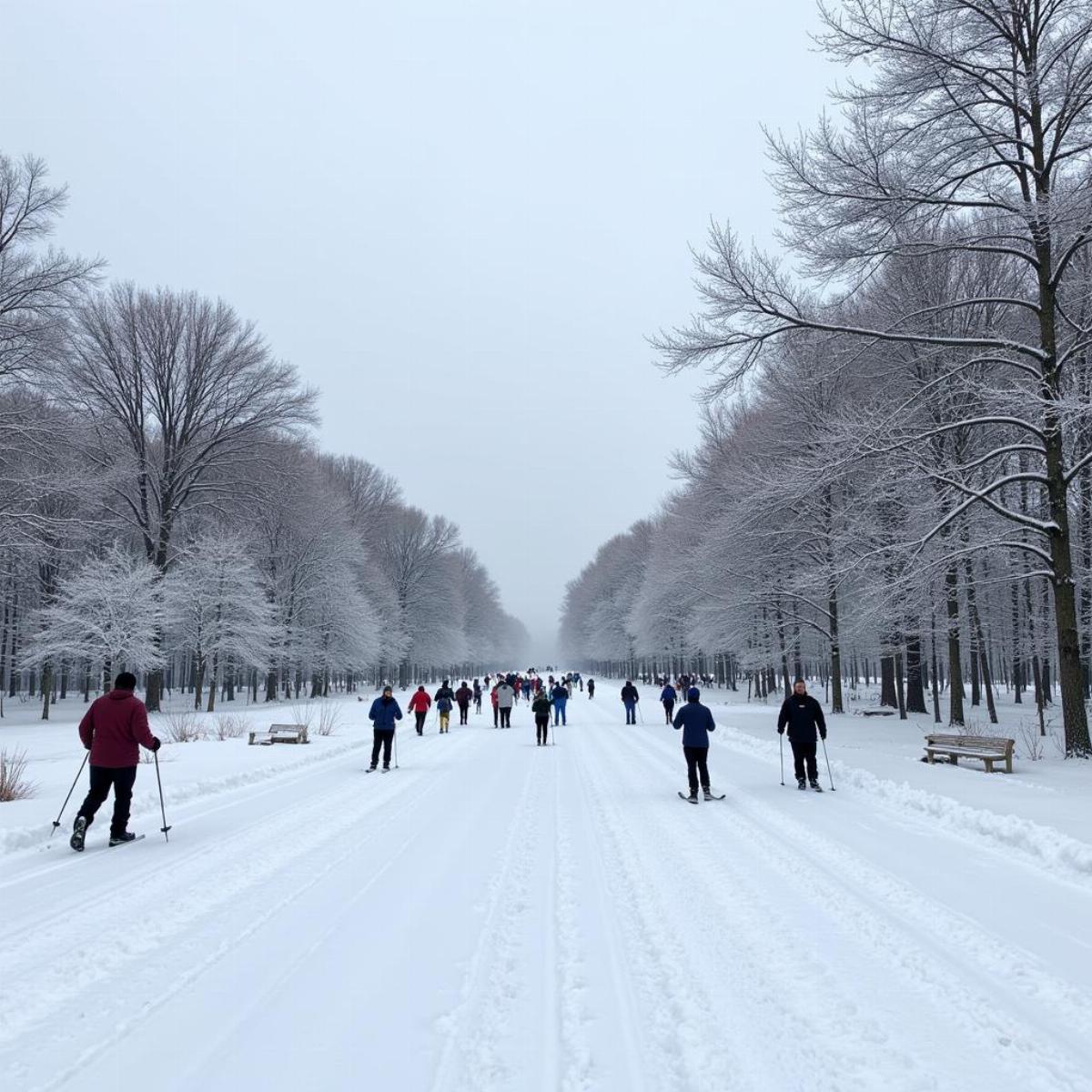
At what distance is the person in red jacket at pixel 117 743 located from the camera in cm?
A: 811

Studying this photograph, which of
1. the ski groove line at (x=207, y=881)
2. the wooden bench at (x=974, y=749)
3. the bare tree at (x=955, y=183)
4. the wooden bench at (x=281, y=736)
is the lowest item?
the wooden bench at (x=281, y=736)

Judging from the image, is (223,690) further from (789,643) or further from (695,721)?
(695,721)

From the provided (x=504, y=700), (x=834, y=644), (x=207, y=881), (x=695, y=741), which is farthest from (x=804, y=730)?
(x=504, y=700)

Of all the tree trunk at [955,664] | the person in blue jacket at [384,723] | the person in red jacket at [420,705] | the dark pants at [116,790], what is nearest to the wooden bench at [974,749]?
the tree trunk at [955,664]

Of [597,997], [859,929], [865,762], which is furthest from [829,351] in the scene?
[597,997]

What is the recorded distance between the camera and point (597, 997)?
4129 millimetres

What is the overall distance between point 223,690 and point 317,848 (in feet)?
151

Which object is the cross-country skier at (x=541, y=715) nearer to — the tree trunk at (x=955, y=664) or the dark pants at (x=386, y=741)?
the dark pants at (x=386, y=741)

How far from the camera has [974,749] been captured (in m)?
13.2

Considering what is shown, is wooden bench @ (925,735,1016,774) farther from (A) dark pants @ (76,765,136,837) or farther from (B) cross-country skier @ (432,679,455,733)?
(B) cross-country skier @ (432,679,455,733)

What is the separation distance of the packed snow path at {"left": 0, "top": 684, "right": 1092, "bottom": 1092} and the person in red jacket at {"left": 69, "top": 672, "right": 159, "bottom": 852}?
1.60ft

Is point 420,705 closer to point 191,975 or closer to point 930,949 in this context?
point 191,975

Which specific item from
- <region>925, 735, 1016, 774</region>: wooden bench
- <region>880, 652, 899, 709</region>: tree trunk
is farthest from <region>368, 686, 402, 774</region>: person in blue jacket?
<region>880, 652, 899, 709</region>: tree trunk

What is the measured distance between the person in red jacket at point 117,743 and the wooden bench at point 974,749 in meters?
12.9
